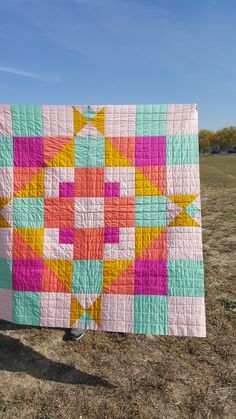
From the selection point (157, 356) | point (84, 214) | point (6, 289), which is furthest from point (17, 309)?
point (157, 356)

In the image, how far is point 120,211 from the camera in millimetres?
3203

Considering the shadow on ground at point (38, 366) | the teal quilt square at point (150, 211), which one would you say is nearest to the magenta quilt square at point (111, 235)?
the teal quilt square at point (150, 211)

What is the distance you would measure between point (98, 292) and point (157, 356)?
32.6 inches

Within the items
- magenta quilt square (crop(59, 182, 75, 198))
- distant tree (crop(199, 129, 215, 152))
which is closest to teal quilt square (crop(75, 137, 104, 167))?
magenta quilt square (crop(59, 182, 75, 198))

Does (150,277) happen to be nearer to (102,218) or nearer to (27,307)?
(102,218)

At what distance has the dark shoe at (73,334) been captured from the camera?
3.60m

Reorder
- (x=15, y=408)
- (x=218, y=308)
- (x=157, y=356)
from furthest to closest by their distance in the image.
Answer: (x=218, y=308), (x=157, y=356), (x=15, y=408)

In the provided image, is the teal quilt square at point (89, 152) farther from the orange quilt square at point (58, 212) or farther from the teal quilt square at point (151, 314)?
the teal quilt square at point (151, 314)

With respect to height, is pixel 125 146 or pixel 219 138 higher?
pixel 219 138

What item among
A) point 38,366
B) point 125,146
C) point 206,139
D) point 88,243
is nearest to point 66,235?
point 88,243

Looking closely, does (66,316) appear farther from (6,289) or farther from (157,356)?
(157,356)

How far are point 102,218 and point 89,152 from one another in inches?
22.2

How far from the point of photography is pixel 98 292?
318 cm

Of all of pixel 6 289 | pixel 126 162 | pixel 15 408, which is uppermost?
pixel 126 162
